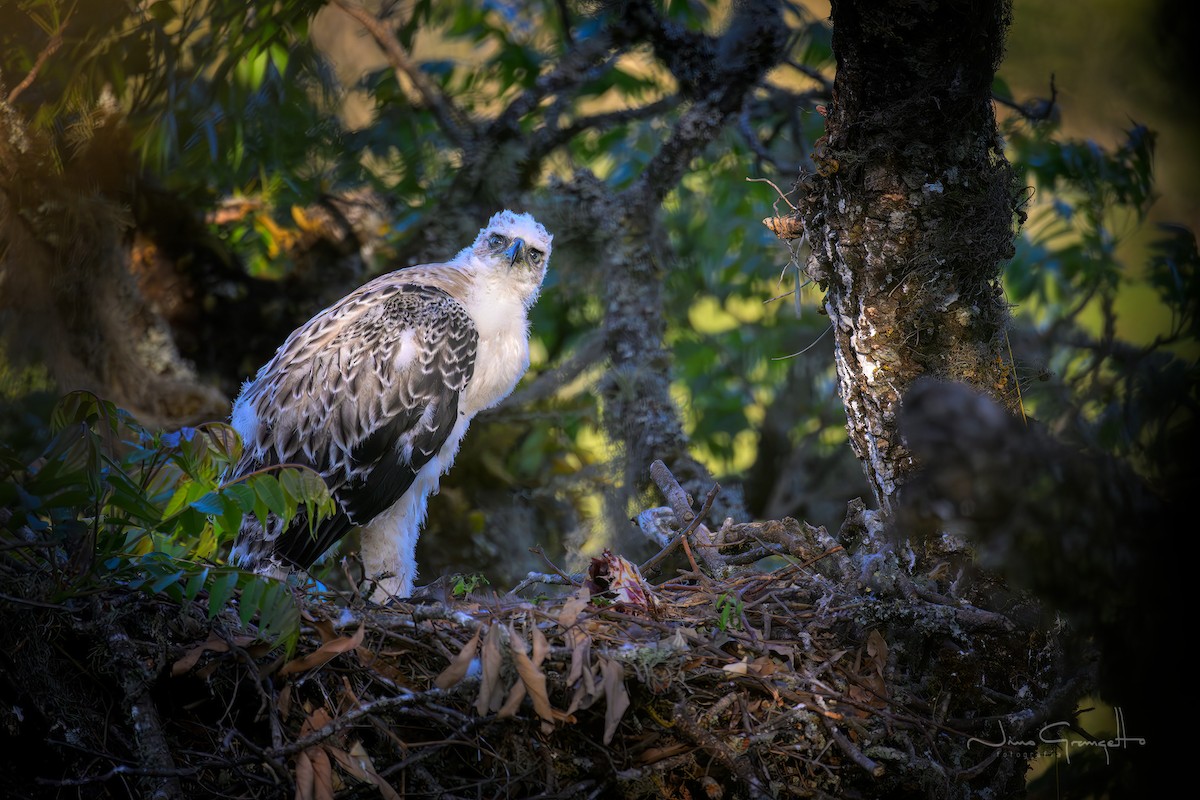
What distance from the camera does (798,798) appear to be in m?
3.02

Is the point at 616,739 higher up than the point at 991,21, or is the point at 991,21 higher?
the point at 991,21

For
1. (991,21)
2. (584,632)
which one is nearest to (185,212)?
(584,632)

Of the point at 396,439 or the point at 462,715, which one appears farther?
the point at 396,439

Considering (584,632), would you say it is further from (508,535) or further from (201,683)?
(508,535)

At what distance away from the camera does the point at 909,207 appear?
329cm

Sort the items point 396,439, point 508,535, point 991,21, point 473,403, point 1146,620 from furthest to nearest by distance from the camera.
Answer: point 508,535
point 473,403
point 396,439
point 991,21
point 1146,620

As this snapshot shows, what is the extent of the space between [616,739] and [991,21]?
2491 mm

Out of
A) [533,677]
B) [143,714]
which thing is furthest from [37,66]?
[533,677]

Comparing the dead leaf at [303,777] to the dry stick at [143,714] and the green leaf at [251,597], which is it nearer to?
the dry stick at [143,714]

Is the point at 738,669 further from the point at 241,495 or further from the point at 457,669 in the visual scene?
the point at 241,495

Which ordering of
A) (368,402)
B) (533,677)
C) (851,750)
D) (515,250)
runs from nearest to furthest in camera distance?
(533,677)
(851,750)
(368,402)
(515,250)

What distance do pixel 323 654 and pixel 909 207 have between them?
2.31m

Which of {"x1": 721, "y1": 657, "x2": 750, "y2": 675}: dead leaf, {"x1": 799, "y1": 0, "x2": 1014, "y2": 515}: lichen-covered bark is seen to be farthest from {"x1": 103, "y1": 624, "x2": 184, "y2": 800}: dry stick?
{"x1": 799, "y1": 0, "x2": 1014, "y2": 515}: lichen-covered bark

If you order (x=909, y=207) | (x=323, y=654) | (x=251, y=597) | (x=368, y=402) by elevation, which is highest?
(x=909, y=207)
